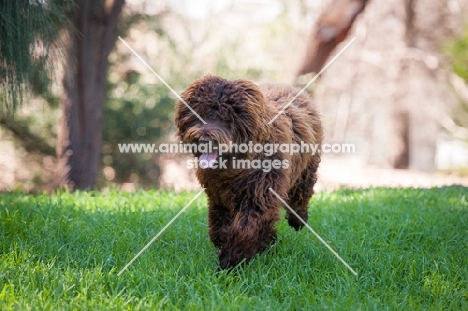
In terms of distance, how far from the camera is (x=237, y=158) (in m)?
4.09

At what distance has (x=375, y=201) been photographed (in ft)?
22.0

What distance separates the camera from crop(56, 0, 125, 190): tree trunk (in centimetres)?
830

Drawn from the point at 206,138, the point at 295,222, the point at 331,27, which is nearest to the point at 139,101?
the point at 331,27

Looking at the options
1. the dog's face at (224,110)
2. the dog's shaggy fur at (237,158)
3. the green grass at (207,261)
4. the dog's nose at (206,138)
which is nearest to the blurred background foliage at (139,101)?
the green grass at (207,261)

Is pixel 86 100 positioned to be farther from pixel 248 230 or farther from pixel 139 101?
pixel 248 230

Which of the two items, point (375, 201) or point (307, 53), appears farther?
point (307, 53)

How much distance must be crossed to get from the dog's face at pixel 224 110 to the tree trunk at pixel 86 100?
4.86 meters

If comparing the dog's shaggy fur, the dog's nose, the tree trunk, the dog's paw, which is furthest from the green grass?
the tree trunk

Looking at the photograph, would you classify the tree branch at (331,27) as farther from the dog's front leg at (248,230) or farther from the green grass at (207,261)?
the dog's front leg at (248,230)

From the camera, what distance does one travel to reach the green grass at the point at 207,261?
354 cm

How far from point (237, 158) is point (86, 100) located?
5.15 meters

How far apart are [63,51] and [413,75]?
41.8 feet

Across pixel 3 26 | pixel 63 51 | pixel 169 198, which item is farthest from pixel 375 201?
pixel 3 26

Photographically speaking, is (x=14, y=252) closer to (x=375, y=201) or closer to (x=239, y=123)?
(x=239, y=123)
